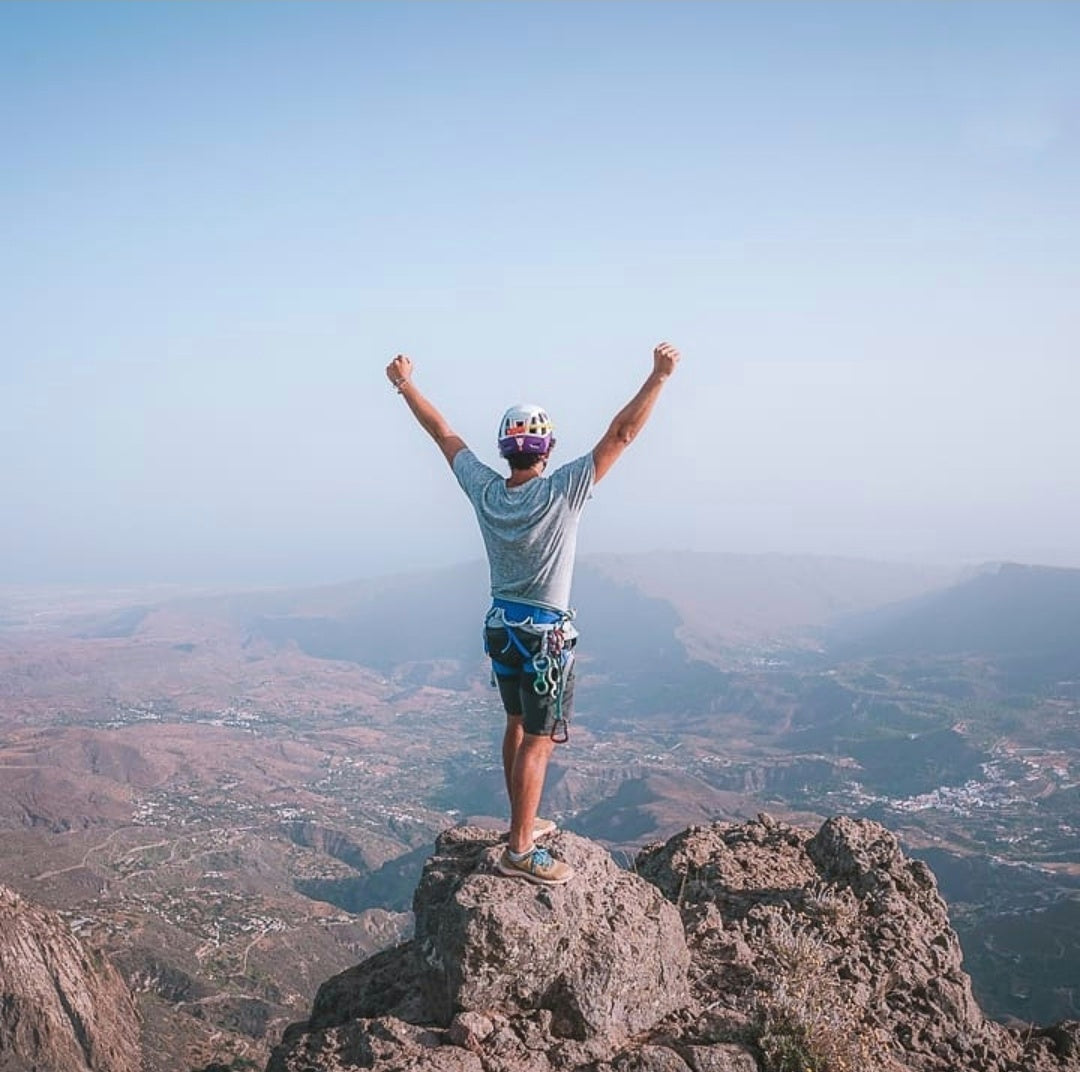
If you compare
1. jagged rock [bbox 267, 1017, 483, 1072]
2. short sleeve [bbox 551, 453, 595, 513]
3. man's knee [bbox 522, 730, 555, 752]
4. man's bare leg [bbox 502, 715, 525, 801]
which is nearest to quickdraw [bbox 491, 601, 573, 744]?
man's knee [bbox 522, 730, 555, 752]

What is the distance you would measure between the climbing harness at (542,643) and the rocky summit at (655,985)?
4.68 feet

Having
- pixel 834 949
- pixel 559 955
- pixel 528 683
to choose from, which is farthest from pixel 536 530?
pixel 834 949

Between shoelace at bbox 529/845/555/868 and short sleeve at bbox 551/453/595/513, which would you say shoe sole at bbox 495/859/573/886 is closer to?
shoelace at bbox 529/845/555/868

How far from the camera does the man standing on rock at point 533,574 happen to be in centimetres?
635

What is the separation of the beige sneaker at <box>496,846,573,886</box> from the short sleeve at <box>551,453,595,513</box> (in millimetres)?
2574

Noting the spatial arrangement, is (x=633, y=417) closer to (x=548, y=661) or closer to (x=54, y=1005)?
(x=548, y=661)

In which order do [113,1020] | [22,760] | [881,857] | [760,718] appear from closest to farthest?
[881,857] → [113,1020] → [22,760] → [760,718]

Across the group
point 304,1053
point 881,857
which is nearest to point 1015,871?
point 881,857

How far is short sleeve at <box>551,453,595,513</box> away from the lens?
634cm

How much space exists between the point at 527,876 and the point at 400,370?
4.01 meters

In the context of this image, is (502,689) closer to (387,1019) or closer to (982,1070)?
(387,1019)

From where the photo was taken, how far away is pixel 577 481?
20.9ft

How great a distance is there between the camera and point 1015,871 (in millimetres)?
77625

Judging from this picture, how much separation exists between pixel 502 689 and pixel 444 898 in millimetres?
1863
